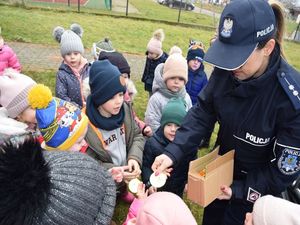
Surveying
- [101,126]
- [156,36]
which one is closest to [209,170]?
[101,126]

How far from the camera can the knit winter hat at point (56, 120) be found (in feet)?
6.90

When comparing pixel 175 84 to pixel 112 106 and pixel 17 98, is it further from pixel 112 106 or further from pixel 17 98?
pixel 17 98

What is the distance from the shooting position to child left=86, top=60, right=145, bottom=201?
2549mm

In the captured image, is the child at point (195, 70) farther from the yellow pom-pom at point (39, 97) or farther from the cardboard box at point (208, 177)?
the yellow pom-pom at point (39, 97)

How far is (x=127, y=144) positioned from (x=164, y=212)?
1525mm

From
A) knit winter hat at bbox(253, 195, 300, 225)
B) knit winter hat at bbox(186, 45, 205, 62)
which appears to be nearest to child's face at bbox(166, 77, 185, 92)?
knit winter hat at bbox(186, 45, 205, 62)

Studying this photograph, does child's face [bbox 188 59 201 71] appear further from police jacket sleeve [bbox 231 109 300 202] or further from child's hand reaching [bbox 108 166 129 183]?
police jacket sleeve [bbox 231 109 300 202]

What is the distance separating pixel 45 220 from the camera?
1176 millimetres

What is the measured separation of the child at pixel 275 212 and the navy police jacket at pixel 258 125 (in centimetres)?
41

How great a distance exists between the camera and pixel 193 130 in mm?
2275

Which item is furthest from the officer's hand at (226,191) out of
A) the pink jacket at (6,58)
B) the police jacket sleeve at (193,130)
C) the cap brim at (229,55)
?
the pink jacket at (6,58)

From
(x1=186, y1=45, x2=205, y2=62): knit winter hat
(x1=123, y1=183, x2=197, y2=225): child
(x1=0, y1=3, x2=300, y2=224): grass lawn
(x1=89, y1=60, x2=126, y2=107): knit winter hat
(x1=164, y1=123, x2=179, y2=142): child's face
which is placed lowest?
(x1=0, y1=3, x2=300, y2=224): grass lawn

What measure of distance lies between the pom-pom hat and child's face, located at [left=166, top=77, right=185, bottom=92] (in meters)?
1.91

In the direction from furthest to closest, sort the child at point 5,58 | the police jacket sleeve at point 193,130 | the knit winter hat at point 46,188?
the child at point 5,58 < the police jacket sleeve at point 193,130 < the knit winter hat at point 46,188
